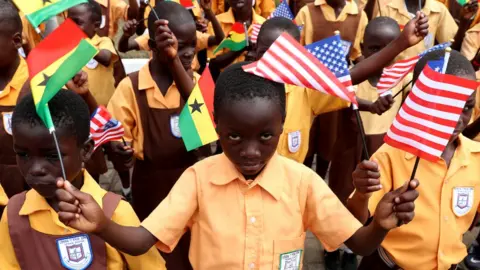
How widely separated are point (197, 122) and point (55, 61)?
1.10 m

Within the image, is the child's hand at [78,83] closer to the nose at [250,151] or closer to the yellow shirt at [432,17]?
the nose at [250,151]

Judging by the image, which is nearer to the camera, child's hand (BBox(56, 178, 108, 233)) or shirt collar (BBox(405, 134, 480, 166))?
child's hand (BBox(56, 178, 108, 233))

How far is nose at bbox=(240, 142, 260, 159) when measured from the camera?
5.94 feet

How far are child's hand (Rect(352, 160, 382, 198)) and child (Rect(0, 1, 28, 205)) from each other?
203 cm

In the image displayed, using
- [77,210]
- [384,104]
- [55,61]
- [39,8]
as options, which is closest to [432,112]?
[384,104]

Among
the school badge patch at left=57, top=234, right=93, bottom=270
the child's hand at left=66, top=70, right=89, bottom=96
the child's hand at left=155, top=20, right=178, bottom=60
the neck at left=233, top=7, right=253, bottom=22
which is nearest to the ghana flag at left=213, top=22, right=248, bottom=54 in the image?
the neck at left=233, top=7, right=253, bottom=22

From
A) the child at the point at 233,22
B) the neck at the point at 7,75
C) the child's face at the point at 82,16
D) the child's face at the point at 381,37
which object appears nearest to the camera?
the neck at the point at 7,75

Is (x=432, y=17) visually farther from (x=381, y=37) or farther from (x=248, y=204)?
(x=248, y=204)

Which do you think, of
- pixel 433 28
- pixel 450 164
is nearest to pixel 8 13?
pixel 450 164

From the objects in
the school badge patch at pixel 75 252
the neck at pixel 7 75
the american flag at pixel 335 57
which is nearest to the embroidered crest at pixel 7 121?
the neck at pixel 7 75

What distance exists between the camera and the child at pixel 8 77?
293 cm

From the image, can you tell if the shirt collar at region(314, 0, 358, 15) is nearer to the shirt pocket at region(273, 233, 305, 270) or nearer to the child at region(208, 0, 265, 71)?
the child at region(208, 0, 265, 71)

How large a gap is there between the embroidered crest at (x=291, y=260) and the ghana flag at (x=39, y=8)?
161 centimetres

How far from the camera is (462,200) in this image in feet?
7.84
